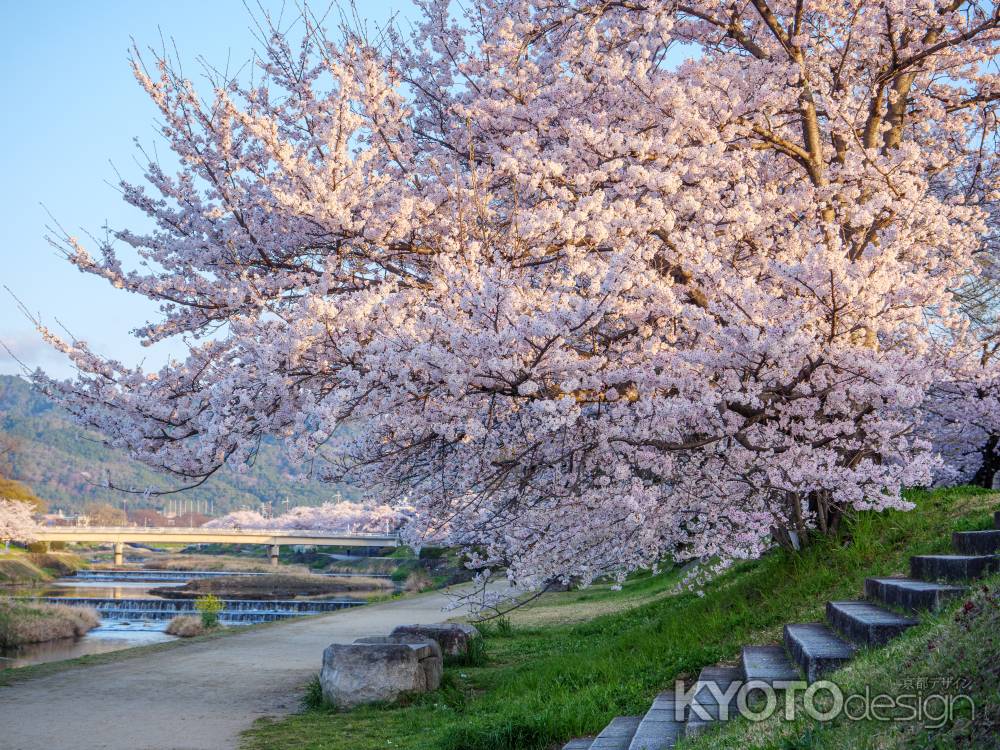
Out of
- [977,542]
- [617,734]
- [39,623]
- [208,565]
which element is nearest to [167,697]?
[617,734]

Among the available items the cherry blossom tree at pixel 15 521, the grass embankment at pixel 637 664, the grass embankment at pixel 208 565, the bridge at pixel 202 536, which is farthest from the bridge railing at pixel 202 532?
the grass embankment at pixel 637 664

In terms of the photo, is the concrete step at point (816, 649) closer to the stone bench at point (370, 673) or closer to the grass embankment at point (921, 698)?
the grass embankment at point (921, 698)

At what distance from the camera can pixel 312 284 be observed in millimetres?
9398

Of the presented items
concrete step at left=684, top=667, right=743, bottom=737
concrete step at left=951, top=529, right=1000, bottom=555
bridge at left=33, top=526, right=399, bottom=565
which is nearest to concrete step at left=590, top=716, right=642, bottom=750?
concrete step at left=684, top=667, right=743, bottom=737

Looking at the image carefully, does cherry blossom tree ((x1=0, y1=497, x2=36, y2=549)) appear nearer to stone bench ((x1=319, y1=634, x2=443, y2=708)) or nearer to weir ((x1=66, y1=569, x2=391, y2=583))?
weir ((x1=66, y1=569, x2=391, y2=583))

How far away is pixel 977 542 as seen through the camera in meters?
6.99

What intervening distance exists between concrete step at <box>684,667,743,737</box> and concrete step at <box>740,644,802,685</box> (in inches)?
6.6

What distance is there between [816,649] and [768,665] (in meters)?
0.65

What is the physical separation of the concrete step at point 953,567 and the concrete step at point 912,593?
0.13 meters

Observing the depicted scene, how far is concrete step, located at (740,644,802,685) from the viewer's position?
607 cm

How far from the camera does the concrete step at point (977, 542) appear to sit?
6.66 metres

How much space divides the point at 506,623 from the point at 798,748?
13042 millimetres

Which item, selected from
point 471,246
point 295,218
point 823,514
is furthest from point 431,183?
point 823,514

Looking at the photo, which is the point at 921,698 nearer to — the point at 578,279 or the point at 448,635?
the point at 578,279
